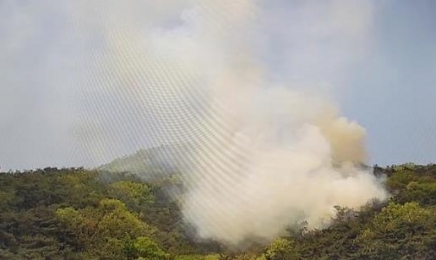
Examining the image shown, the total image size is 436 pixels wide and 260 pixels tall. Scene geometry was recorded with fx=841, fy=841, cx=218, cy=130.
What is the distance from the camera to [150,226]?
20.6 metres

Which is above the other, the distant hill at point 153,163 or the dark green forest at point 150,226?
the distant hill at point 153,163

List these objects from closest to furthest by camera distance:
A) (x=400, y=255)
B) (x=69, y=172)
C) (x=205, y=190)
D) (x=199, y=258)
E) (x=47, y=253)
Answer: (x=400, y=255) → (x=47, y=253) → (x=199, y=258) → (x=205, y=190) → (x=69, y=172)

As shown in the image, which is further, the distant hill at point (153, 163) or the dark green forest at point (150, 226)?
the distant hill at point (153, 163)

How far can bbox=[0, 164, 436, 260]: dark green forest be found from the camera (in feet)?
55.6

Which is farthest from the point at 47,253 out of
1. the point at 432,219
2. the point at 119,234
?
the point at 432,219

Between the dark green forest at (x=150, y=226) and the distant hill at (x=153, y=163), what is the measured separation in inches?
62.8

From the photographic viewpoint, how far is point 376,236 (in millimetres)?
17203

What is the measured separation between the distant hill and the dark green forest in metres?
1.59

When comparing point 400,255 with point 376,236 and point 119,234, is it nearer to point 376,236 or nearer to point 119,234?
point 376,236

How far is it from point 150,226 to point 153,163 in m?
6.29

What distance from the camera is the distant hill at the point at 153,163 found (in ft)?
82.6

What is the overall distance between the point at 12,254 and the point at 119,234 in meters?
3.41

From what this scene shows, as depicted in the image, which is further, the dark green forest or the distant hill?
the distant hill

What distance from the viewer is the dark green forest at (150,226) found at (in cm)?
1695
